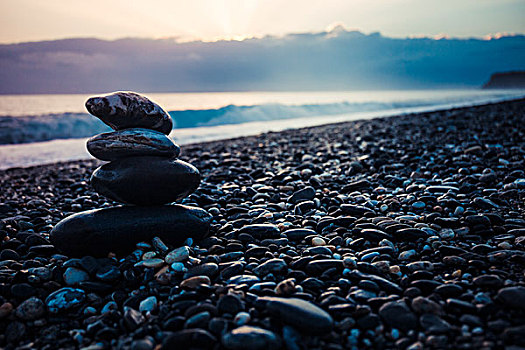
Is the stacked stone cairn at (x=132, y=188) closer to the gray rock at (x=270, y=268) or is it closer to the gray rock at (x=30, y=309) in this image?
the gray rock at (x=30, y=309)

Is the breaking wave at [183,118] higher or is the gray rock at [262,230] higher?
the breaking wave at [183,118]

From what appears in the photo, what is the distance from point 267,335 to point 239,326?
214mm

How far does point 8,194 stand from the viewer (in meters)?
6.16

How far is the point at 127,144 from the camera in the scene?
3.40 m

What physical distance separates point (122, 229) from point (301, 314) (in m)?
1.84

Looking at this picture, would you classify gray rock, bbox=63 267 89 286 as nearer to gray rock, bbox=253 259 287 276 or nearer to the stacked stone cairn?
the stacked stone cairn

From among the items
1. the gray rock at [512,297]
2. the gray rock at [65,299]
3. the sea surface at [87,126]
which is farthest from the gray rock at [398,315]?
the sea surface at [87,126]

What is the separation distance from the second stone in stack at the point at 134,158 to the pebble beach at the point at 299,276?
1.77ft

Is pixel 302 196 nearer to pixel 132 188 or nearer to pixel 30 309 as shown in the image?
pixel 132 188

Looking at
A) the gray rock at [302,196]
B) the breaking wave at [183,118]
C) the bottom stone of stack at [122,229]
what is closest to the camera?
the bottom stone of stack at [122,229]

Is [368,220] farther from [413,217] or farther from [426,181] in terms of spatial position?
[426,181]

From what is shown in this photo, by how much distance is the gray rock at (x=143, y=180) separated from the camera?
334cm

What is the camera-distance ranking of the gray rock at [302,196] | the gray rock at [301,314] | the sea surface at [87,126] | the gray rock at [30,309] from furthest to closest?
the sea surface at [87,126], the gray rock at [302,196], the gray rock at [30,309], the gray rock at [301,314]

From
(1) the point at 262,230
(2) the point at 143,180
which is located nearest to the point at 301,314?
(1) the point at 262,230
